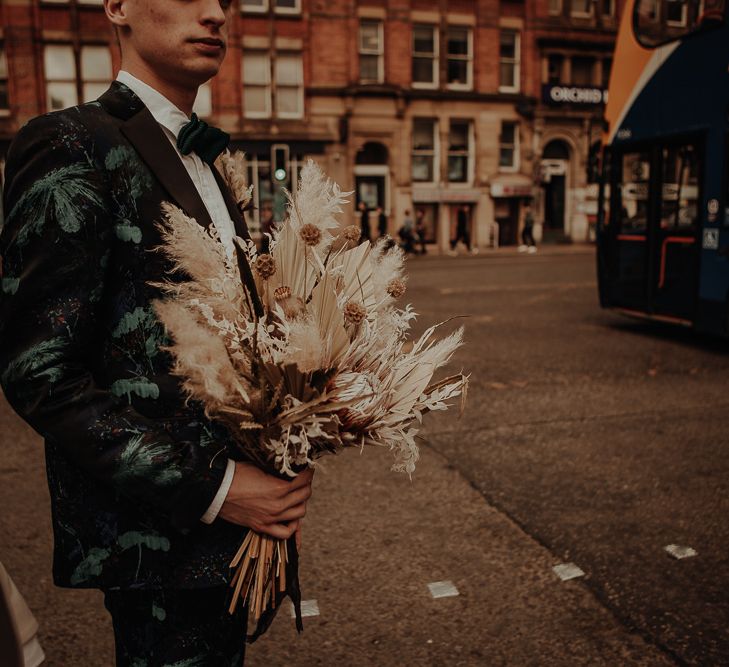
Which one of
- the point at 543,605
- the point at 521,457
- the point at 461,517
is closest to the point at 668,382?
the point at 521,457

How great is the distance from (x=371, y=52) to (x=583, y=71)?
32.6 ft

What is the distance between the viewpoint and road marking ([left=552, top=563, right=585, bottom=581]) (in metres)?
3.13

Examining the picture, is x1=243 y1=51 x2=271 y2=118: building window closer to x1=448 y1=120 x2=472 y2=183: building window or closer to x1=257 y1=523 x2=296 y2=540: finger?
x1=448 y1=120 x2=472 y2=183: building window

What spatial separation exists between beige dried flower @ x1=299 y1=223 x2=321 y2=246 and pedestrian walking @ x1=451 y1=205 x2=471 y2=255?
1043 inches

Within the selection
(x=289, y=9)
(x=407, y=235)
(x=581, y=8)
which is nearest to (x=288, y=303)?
(x=407, y=235)

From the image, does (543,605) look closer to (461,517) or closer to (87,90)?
(461,517)

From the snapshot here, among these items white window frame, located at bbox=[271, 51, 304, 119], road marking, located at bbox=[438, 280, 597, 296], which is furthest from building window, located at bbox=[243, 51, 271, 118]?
road marking, located at bbox=[438, 280, 597, 296]

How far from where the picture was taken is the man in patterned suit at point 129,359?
47.7 inches

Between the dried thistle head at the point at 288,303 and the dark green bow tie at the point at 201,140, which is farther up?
the dark green bow tie at the point at 201,140

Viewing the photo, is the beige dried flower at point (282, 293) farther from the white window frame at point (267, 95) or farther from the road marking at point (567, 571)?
the white window frame at point (267, 95)

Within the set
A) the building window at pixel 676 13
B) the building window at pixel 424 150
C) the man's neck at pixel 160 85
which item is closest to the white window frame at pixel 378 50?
the building window at pixel 424 150

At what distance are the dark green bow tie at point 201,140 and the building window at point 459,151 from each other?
28.9 metres

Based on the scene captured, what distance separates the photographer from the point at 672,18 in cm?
796

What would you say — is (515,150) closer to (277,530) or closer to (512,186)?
(512,186)
